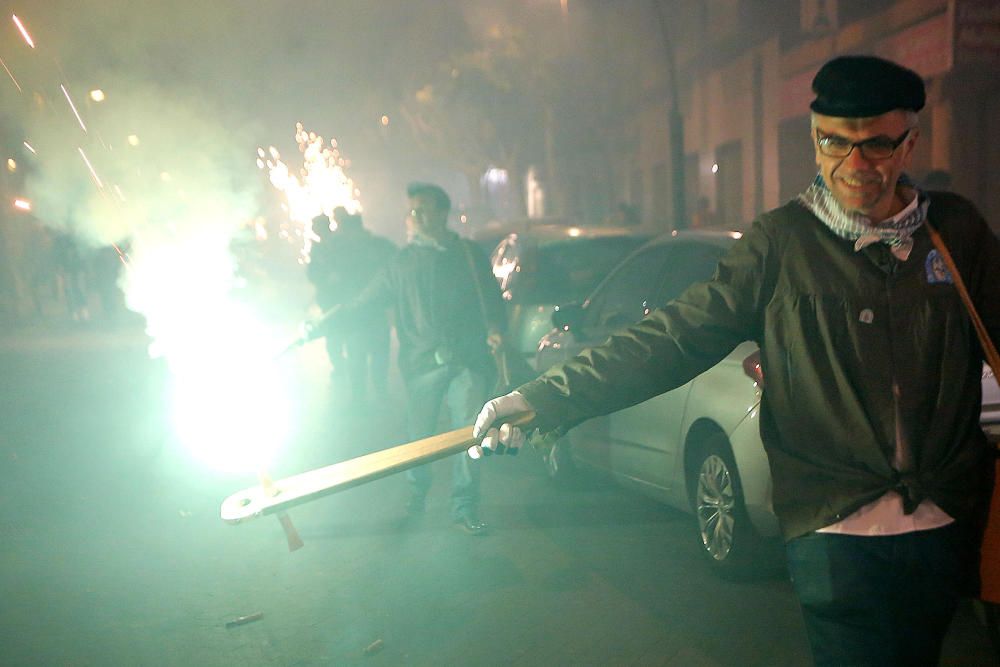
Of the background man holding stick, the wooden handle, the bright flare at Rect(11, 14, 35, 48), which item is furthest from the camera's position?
the bright flare at Rect(11, 14, 35, 48)

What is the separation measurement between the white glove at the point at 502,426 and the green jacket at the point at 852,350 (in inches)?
13.5

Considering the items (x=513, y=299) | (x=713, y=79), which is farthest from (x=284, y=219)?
(x=513, y=299)

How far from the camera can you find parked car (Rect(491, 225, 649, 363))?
9.59 m

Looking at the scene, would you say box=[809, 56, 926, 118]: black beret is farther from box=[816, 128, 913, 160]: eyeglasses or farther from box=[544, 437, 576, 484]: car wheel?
box=[544, 437, 576, 484]: car wheel

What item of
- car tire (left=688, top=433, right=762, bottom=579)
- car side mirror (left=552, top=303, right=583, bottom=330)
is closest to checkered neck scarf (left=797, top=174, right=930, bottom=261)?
car tire (left=688, top=433, right=762, bottom=579)

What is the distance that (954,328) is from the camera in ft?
8.00

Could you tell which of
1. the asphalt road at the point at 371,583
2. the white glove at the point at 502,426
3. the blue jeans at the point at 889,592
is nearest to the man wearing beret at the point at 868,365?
the blue jeans at the point at 889,592

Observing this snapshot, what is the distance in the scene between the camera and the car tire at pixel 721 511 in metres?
5.29

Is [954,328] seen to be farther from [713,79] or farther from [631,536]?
[713,79]

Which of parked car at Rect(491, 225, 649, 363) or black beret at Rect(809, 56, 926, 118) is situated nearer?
black beret at Rect(809, 56, 926, 118)

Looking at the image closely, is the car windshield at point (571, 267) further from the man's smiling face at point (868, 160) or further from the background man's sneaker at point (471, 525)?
the man's smiling face at point (868, 160)

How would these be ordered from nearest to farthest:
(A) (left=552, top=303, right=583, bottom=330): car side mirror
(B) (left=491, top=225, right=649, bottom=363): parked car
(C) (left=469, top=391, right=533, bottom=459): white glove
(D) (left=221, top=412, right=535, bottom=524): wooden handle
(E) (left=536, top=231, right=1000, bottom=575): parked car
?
1. (C) (left=469, top=391, right=533, bottom=459): white glove
2. (D) (left=221, top=412, right=535, bottom=524): wooden handle
3. (E) (left=536, top=231, right=1000, bottom=575): parked car
4. (A) (left=552, top=303, right=583, bottom=330): car side mirror
5. (B) (left=491, top=225, right=649, bottom=363): parked car

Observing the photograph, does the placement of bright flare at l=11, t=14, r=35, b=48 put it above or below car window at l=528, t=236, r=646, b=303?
above

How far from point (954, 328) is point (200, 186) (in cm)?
1068
